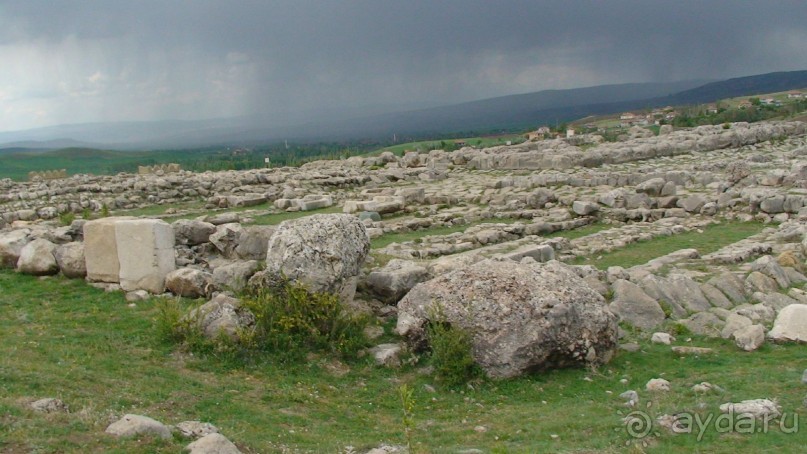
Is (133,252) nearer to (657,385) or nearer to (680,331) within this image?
(657,385)

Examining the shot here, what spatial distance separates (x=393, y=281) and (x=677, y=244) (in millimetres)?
9189

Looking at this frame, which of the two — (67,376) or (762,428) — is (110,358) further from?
(762,428)

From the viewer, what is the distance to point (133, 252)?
1074 cm

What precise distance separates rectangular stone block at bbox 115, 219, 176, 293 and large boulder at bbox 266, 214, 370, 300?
7.55 feet

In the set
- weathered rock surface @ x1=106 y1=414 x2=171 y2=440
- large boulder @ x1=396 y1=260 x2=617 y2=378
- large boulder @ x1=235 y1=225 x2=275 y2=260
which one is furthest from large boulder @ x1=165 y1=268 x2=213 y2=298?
weathered rock surface @ x1=106 y1=414 x2=171 y2=440

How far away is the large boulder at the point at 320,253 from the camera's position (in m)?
9.36

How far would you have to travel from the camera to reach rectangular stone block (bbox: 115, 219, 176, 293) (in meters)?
10.7

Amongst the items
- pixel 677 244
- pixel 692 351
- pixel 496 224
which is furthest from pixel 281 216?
pixel 692 351

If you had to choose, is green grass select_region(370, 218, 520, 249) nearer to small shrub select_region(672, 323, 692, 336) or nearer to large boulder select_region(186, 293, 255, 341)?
large boulder select_region(186, 293, 255, 341)

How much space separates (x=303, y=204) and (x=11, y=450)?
19913 millimetres

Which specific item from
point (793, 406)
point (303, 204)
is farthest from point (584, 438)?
point (303, 204)

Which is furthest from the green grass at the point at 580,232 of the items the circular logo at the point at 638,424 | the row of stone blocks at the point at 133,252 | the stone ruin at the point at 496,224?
the circular logo at the point at 638,424

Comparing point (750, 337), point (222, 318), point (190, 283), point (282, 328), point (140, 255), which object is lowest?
point (750, 337)

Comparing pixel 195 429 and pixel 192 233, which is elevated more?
pixel 192 233
